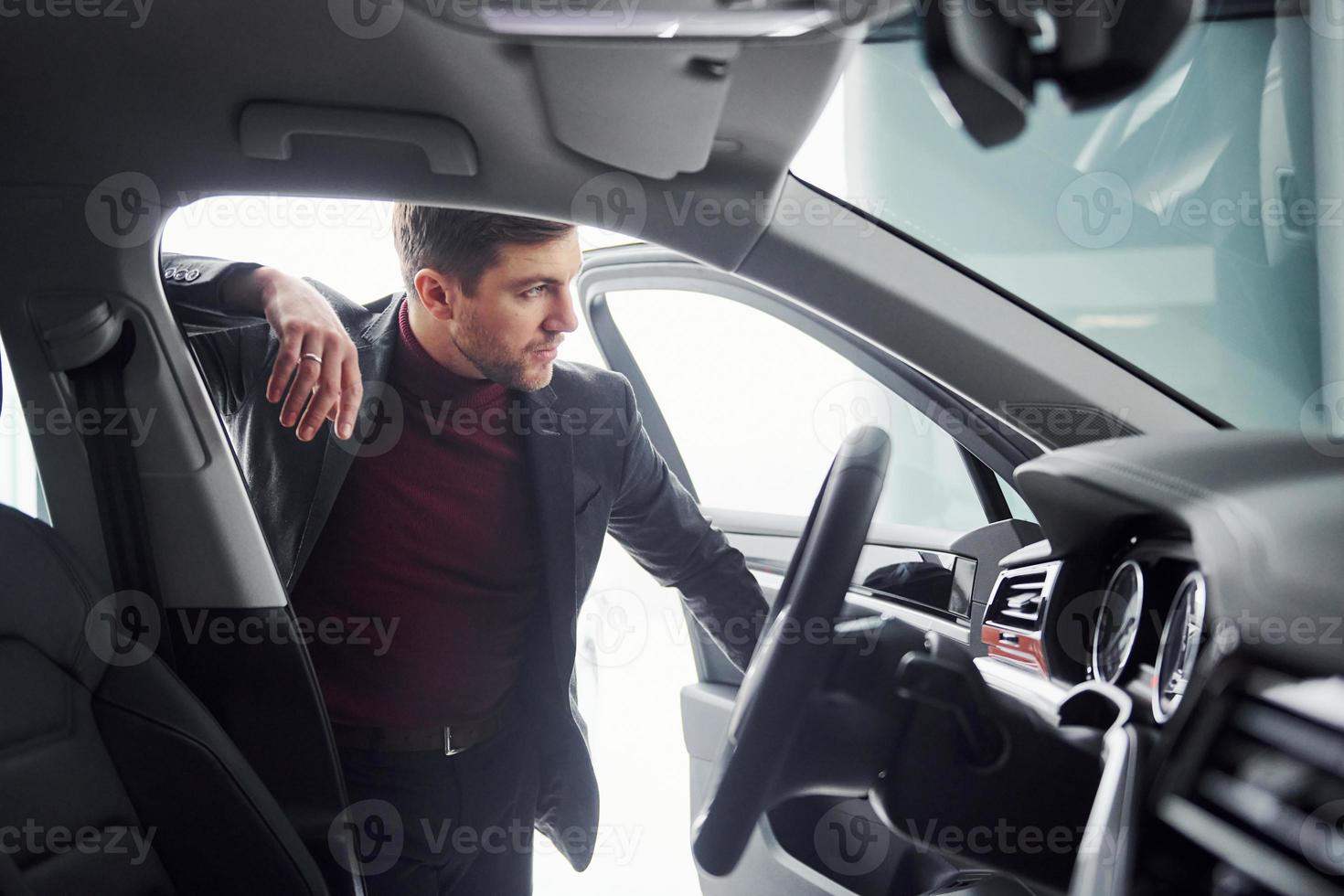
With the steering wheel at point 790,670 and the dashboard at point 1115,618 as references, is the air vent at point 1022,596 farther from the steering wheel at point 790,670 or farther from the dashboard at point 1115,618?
the steering wheel at point 790,670

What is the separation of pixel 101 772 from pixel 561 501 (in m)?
0.79


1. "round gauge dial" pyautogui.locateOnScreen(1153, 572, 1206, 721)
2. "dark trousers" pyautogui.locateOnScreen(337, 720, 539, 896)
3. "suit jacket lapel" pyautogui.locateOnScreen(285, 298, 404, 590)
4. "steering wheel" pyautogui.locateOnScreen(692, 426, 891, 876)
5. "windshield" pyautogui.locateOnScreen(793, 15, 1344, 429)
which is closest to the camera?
"round gauge dial" pyautogui.locateOnScreen(1153, 572, 1206, 721)

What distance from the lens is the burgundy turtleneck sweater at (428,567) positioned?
1.62m

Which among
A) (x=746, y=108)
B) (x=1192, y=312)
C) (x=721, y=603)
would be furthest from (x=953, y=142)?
(x=746, y=108)

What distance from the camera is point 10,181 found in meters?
1.02

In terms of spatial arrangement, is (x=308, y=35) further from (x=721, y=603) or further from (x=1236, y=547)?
(x=721, y=603)

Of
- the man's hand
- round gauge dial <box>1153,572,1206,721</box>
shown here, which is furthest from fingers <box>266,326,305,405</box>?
round gauge dial <box>1153,572,1206,721</box>

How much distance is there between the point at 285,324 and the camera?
1.18 metres

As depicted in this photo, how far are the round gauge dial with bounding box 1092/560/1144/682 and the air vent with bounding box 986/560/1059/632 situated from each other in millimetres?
56

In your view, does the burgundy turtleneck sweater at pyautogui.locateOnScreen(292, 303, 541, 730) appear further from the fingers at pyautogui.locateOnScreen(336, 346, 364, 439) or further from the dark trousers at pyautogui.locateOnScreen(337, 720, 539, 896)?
the fingers at pyautogui.locateOnScreen(336, 346, 364, 439)

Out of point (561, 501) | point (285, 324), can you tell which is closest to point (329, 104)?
point (285, 324)

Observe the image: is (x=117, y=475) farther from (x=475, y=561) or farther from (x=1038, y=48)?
(x=1038, y=48)

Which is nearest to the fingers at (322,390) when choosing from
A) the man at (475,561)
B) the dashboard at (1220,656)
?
the man at (475,561)

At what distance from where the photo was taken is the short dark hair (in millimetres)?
1666
